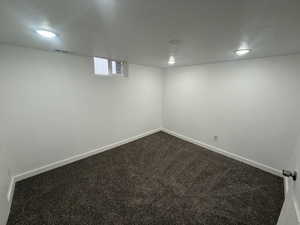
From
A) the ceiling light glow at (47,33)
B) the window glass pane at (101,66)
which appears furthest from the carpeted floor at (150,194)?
the ceiling light glow at (47,33)

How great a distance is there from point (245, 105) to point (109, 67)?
10.2 ft

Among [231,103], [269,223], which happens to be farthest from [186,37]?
[269,223]

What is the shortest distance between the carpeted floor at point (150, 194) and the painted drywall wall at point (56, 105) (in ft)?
1.45

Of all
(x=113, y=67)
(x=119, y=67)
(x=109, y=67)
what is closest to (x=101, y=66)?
(x=109, y=67)

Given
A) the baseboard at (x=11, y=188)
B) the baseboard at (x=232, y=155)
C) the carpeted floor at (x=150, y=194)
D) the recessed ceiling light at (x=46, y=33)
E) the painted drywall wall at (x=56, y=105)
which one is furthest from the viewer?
the baseboard at (x=232, y=155)

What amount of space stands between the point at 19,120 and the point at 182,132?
3.67 metres

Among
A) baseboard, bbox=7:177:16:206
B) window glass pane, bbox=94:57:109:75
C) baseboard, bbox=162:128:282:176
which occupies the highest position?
window glass pane, bbox=94:57:109:75

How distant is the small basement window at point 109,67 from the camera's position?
9.65ft

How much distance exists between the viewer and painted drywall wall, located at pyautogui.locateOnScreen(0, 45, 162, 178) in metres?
2.05

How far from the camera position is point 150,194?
2.00 m

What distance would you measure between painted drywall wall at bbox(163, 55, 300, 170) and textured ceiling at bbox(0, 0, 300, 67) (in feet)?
2.72

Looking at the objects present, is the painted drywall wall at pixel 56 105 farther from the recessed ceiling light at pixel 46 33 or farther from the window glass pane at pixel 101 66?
the recessed ceiling light at pixel 46 33

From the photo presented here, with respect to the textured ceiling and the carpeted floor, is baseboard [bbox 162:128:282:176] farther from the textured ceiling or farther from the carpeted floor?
the textured ceiling

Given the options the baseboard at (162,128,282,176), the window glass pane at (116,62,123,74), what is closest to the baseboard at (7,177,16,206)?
the window glass pane at (116,62,123,74)
